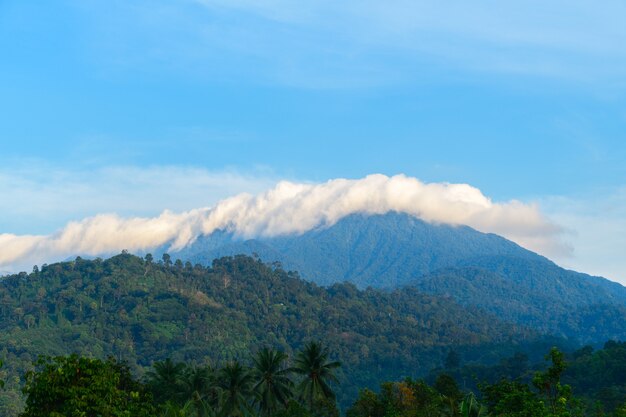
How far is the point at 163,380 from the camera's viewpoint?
9400 cm

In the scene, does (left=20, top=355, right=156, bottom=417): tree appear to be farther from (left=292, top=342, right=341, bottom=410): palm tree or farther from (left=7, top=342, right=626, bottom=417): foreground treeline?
(left=292, top=342, right=341, bottom=410): palm tree

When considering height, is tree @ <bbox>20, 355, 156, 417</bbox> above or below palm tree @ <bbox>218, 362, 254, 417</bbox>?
above

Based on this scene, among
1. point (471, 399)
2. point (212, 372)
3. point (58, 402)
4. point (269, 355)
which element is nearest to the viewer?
point (58, 402)

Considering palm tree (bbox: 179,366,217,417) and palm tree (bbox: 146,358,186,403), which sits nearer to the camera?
palm tree (bbox: 179,366,217,417)

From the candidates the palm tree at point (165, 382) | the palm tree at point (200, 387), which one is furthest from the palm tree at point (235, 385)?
the palm tree at point (165, 382)

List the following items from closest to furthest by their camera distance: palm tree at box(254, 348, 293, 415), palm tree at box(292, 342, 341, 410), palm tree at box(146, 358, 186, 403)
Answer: palm tree at box(254, 348, 293, 415)
palm tree at box(146, 358, 186, 403)
palm tree at box(292, 342, 341, 410)

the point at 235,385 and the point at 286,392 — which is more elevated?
the point at 235,385

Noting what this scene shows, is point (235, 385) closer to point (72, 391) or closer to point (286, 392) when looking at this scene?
point (286, 392)

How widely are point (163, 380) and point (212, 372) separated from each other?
7.55 m

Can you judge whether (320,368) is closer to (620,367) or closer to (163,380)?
(163,380)

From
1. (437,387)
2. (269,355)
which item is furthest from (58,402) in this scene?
(437,387)

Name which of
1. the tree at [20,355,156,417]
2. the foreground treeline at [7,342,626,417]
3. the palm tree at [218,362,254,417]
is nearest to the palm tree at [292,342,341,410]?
the foreground treeline at [7,342,626,417]

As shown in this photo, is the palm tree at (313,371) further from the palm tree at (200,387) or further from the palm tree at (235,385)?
the palm tree at (200,387)

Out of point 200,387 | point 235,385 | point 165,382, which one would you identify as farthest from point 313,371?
point 165,382
